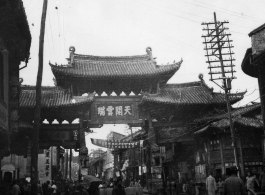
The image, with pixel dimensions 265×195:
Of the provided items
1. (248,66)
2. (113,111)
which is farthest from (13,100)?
(113,111)

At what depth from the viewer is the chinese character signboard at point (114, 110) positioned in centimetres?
2442

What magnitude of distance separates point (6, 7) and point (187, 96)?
18092mm

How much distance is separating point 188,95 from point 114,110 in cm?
603

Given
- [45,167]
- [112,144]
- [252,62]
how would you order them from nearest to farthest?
[252,62] < [112,144] < [45,167]

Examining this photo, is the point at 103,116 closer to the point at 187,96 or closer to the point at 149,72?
the point at 149,72

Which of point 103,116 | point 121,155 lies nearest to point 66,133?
point 103,116

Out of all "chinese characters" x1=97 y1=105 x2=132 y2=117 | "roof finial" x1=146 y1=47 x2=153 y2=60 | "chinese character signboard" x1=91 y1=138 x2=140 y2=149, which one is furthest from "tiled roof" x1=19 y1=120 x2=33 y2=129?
"roof finial" x1=146 y1=47 x2=153 y2=60

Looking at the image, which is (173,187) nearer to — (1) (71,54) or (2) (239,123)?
(2) (239,123)

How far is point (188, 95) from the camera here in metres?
26.7

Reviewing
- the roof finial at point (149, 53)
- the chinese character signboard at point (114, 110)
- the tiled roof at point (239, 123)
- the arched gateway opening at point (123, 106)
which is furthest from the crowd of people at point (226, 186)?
the roof finial at point (149, 53)

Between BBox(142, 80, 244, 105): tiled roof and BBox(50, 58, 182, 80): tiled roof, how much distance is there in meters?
1.35

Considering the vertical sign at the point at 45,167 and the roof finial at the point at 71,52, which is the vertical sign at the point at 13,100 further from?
the vertical sign at the point at 45,167

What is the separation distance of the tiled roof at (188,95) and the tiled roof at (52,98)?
4522 mm

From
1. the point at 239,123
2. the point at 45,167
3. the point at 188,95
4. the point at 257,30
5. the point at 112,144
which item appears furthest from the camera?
the point at 45,167
